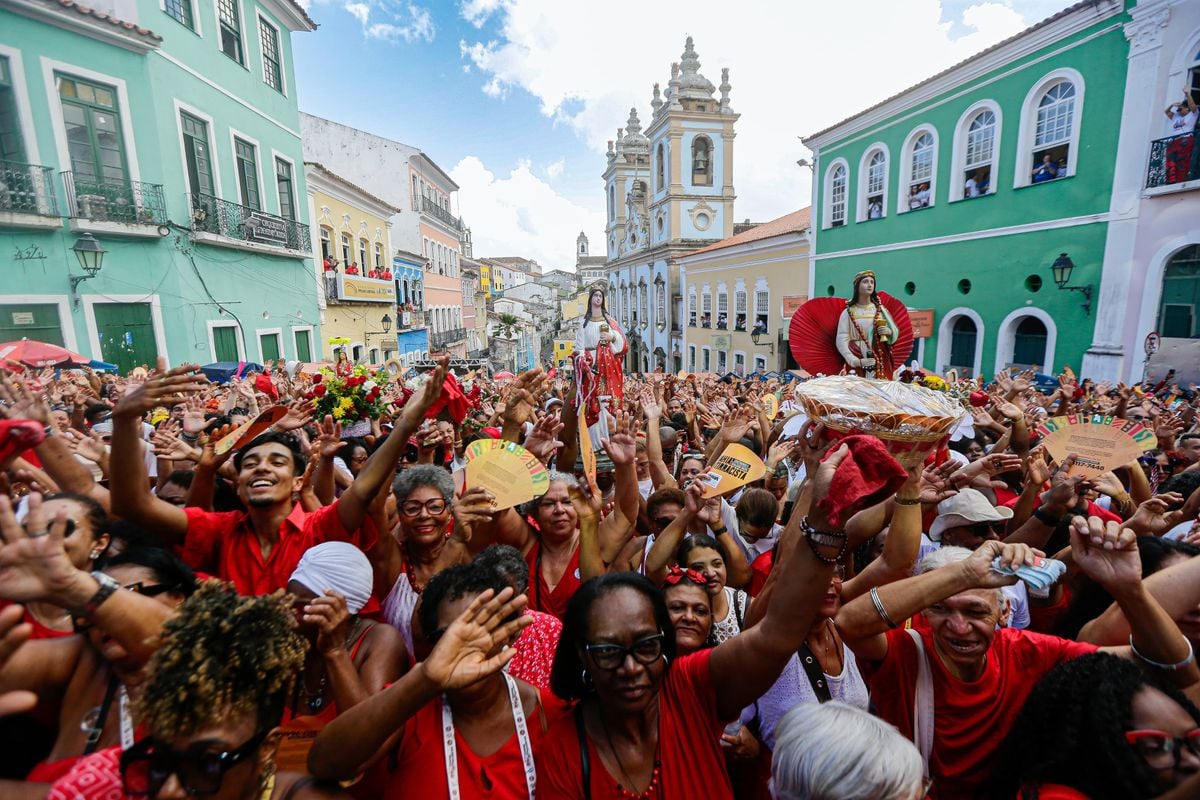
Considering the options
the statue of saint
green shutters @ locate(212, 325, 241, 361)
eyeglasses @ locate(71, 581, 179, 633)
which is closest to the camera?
eyeglasses @ locate(71, 581, 179, 633)

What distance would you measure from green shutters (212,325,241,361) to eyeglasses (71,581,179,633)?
1329cm

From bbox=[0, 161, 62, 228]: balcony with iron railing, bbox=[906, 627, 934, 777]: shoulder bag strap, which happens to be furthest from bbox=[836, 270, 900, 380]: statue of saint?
bbox=[0, 161, 62, 228]: balcony with iron railing

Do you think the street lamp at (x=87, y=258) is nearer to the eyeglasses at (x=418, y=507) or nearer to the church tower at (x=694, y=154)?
the eyeglasses at (x=418, y=507)

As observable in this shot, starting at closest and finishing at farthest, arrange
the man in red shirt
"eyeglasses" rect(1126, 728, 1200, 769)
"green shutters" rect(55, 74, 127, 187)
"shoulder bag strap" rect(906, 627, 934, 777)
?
"eyeglasses" rect(1126, 728, 1200, 769) → "shoulder bag strap" rect(906, 627, 934, 777) → the man in red shirt → "green shutters" rect(55, 74, 127, 187)

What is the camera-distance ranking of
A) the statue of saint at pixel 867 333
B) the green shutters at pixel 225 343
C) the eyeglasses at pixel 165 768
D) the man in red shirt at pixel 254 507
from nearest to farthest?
the eyeglasses at pixel 165 768
the man in red shirt at pixel 254 507
the statue of saint at pixel 867 333
the green shutters at pixel 225 343

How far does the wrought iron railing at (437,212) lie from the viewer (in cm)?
3106

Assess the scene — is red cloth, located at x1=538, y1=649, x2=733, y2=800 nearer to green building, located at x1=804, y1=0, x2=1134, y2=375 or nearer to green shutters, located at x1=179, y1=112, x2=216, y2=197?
green building, located at x1=804, y1=0, x2=1134, y2=375

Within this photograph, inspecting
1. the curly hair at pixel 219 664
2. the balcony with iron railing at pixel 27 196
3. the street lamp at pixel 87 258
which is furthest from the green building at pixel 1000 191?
the balcony with iron railing at pixel 27 196

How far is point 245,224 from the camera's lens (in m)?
13.8

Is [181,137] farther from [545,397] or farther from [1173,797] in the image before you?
[1173,797]

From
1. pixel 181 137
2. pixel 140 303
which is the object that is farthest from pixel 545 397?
pixel 181 137

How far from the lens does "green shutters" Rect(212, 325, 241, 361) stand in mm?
13117

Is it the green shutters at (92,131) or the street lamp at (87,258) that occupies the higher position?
the green shutters at (92,131)

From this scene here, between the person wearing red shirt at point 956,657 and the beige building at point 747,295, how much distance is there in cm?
2018
